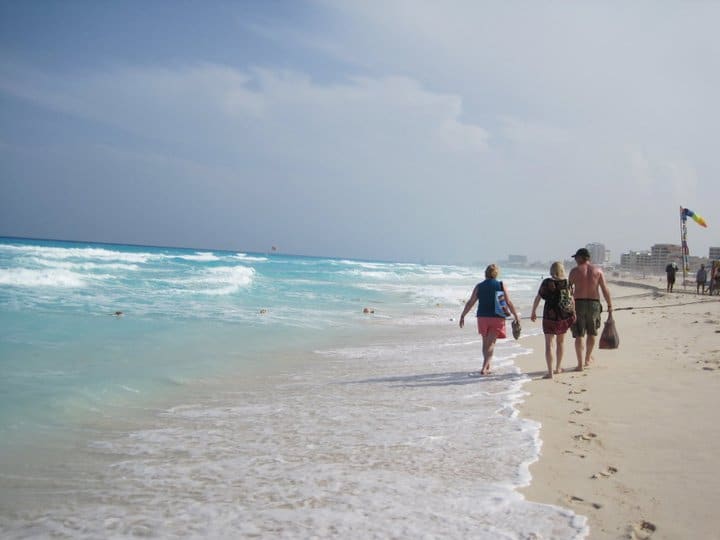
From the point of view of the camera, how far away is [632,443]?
395 cm

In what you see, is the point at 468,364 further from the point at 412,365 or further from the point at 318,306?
the point at 318,306

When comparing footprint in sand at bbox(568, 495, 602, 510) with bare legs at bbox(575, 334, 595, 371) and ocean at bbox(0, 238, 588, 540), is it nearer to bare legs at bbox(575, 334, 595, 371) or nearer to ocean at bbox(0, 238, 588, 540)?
ocean at bbox(0, 238, 588, 540)

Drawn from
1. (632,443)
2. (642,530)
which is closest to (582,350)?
(632,443)

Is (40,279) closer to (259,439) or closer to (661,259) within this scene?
(259,439)

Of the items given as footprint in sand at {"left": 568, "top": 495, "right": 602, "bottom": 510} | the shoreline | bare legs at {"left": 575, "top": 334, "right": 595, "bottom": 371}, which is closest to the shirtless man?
bare legs at {"left": 575, "top": 334, "right": 595, "bottom": 371}

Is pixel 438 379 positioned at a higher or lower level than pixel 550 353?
lower

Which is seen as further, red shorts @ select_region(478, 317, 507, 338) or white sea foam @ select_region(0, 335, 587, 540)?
red shorts @ select_region(478, 317, 507, 338)

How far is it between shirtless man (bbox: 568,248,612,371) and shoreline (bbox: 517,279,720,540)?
481mm

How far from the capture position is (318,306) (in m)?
17.6

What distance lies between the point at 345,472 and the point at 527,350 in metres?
6.52

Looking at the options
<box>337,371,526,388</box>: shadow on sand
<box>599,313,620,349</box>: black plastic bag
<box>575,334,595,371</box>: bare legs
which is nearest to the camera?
<box>337,371,526,388</box>: shadow on sand

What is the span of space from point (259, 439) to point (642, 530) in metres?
2.88

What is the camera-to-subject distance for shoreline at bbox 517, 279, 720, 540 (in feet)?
9.39

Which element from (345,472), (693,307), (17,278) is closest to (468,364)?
(345,472)
